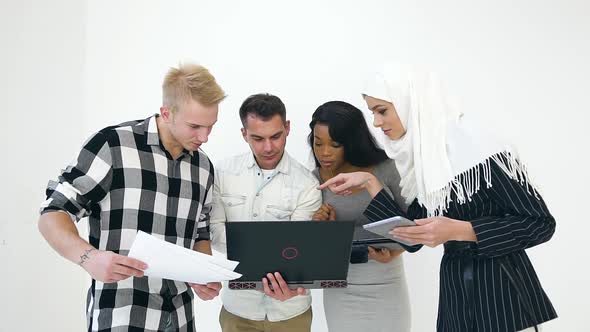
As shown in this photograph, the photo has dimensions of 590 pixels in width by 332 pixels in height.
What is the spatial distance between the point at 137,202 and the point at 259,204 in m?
0.60

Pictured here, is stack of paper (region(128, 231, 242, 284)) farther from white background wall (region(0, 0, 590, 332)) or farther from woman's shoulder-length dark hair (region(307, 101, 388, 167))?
white background wall (region(0, 0, 590, 332))

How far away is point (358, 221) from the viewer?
217cm

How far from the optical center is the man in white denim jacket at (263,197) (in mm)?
2057

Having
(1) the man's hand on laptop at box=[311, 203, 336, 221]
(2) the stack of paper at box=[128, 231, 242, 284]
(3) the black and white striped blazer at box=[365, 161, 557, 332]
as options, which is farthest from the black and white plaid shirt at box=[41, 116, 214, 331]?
(3) the black and white striped blazer at box=[365, 161, 557, 332]

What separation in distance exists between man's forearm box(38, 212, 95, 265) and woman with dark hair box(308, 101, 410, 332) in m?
0.92

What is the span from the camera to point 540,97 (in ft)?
9.67

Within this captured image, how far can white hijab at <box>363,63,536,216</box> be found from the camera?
5.17 feet

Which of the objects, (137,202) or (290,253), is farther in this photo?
(290,253)

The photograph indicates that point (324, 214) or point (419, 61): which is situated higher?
point (419, 61)

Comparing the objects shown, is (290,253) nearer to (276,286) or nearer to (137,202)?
(276,286)

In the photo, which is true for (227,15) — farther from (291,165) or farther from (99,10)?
(291,165)

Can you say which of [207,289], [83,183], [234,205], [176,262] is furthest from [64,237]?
[234,205]

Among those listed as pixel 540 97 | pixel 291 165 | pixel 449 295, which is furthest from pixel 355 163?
pixel 540 97

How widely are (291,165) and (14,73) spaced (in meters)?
1.46
